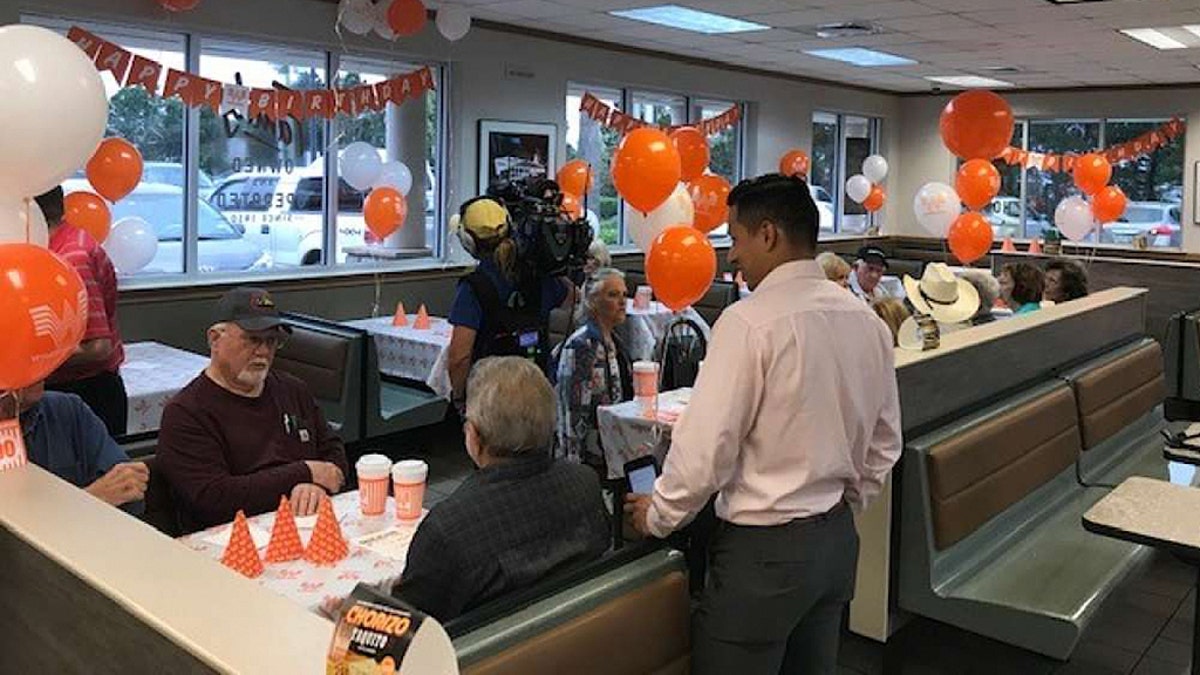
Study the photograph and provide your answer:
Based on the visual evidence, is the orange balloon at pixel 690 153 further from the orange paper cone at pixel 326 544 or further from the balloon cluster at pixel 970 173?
the orange paper cone at pixel 326 544

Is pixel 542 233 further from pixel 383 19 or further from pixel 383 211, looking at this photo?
pixel 383 19

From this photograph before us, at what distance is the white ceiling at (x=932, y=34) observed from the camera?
727 cm

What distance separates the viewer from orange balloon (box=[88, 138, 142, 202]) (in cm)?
540

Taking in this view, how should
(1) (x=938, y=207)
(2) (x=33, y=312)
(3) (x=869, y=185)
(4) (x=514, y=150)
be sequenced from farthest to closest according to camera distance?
1. (3) (x=869, y=185)
2. (1) (x=938, y=207)
3. (4) (x=514, y=150)
4. (2) (x=33, y=312)

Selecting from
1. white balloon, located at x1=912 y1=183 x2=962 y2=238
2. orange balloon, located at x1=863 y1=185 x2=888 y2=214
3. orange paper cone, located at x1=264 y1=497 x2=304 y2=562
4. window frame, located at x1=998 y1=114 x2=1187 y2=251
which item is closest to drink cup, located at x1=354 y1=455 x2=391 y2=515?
orange paper cone, located at x1=264 y1=497 x2=304 y2=562

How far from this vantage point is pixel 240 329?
9.86ft

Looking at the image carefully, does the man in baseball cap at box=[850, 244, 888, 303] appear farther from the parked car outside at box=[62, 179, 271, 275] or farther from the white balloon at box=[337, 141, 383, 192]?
the parked car outside at box=[62, 179, 271, 275]

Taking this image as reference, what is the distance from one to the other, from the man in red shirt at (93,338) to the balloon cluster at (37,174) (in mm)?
821

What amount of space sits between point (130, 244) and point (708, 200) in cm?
367

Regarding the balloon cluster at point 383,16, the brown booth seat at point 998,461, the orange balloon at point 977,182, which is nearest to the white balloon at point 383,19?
the balloon cluster at point 383,16

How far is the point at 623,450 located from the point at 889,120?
36.2ft

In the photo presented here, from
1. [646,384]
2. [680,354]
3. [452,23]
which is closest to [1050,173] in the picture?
[452,23]

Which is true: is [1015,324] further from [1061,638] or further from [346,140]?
[346,140]

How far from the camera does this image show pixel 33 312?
2.03m
